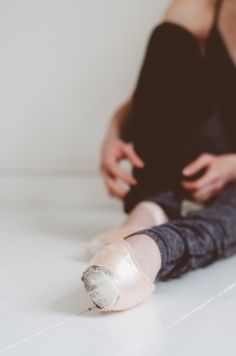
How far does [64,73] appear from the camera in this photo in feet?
5.61

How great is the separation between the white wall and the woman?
37 centimetres

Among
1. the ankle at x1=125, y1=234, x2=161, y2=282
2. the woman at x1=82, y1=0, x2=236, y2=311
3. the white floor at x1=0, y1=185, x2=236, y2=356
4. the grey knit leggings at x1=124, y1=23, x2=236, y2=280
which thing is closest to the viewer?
the white floor at x1=0, y1=185, x2=236, y2=356

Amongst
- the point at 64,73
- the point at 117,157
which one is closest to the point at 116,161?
the point at 117,157

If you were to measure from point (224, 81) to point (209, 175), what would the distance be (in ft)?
0.92

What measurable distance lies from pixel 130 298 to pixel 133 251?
0.19 feet

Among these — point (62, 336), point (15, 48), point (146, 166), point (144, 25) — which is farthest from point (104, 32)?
point (62, 336)

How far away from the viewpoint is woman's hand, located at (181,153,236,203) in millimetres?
1054

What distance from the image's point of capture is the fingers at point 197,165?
41.2 inches

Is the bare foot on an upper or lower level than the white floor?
upper

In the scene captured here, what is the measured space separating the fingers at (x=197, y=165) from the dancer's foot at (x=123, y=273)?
1.10 ft

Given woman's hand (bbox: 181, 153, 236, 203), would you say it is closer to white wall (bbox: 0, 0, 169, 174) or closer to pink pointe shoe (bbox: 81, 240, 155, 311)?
pink pointe shoe (bbox: 81, 240, 155, 311)

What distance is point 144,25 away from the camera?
1588mm

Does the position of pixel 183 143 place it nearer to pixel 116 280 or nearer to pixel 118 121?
pixel 118 121

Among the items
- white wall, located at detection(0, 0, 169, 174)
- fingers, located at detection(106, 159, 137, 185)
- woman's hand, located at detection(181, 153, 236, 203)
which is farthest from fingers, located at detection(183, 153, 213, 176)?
white wall, located at detection(0, 0, 169, 174)
